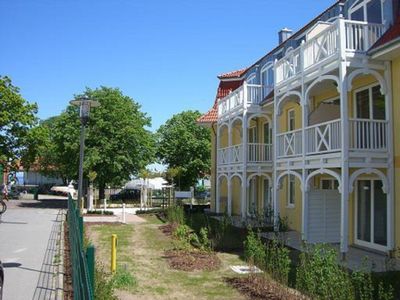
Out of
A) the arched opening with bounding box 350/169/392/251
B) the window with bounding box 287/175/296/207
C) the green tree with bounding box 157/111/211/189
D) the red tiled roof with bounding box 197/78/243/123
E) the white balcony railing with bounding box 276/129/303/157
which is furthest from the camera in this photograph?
the green tree with bounding box 157/111/211/189

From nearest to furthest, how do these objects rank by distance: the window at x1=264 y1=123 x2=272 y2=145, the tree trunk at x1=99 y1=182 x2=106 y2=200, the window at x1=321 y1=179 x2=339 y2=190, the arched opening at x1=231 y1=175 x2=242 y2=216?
the window at x1=321 y1=179 x2=339 y2=190, the window at x1=264 y1=123 x2=272 y2=145, the arched opening at x1=231 y1=175 x2=242 y2=216, the tree trunk at x1=99 y1=182 x2=106 y2=200

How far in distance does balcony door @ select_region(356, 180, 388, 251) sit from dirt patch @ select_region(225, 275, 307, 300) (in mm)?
5164

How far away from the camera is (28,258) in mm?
11734

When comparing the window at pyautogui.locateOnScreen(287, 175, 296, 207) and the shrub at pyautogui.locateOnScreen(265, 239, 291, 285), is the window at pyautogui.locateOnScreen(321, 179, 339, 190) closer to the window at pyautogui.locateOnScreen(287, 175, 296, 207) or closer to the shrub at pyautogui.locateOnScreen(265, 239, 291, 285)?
the window at pyautogui.locateOnScreen(287, 175, 296, 207)

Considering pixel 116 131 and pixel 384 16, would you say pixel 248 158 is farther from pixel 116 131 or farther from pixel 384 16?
pixel 116 131

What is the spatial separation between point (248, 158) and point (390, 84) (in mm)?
9305

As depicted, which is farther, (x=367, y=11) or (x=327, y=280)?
(x=367, y=11)

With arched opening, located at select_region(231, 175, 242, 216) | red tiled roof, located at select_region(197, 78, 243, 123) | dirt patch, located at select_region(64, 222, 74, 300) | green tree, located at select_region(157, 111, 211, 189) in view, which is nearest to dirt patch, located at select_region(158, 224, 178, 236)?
dirt patch, located at select_region(64, 222, 74, 300)

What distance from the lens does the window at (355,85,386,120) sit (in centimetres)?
1319

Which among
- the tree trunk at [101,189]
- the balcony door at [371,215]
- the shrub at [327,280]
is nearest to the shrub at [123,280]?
the shrub at [327,280]

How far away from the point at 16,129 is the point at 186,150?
21.2 meters

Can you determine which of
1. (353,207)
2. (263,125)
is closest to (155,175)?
(263,125)

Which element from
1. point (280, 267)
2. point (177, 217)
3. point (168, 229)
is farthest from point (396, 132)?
point (177, 217)

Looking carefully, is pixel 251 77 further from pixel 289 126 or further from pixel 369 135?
pixel 369 135
